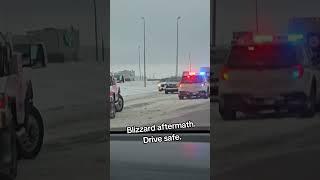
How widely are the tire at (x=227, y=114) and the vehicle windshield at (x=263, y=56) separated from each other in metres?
0.45

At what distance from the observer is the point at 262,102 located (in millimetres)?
6367

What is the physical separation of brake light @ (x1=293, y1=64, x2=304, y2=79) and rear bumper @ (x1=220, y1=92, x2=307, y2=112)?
0.59 ft

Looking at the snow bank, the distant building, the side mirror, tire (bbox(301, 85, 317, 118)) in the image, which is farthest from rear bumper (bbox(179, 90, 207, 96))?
the side mirror

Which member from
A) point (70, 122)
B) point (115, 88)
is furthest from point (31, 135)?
point (115, 88)

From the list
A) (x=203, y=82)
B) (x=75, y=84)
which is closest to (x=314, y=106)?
(x=203, y=82)

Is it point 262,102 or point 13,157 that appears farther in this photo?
point 262,102

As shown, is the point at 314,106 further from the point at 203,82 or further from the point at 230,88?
the point at 203,82

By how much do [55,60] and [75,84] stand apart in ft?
1.04

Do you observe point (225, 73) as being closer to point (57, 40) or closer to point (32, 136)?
point (57, 40)

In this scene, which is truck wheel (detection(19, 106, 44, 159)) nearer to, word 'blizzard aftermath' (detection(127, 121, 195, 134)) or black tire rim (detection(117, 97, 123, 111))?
black tire rim (detection(117, 97, 123, 111))

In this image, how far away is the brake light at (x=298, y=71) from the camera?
6309mm

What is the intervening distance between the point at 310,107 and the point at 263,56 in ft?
2.29

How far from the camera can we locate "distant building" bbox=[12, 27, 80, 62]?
19.7ft

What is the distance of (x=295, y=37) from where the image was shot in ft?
20.7
